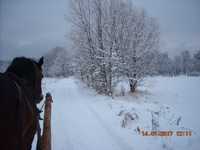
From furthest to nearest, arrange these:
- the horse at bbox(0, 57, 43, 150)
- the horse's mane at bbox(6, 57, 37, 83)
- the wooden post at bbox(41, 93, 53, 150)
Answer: the wooden post at bbox(41, 93, 53, 150) < the horse's mane at bbox(6, 57, 37, 83) < the horse at bbox(0, 57, 43, 150)

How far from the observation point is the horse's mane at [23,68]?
9.29 ft

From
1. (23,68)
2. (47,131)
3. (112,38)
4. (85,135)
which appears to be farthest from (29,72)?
(112,38)

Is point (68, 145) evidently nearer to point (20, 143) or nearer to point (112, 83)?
point (20, 143)

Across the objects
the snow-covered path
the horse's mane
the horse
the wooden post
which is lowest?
the snow-covered path

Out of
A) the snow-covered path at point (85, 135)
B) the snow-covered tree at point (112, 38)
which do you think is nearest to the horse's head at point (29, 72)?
the snow-covered path at point (85, 135)

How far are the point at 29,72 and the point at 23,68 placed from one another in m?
0.13

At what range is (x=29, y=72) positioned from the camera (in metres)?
Result: 2.98

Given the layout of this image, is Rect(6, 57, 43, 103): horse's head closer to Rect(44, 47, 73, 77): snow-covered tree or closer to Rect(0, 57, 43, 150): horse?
Rect(0, 57, 43, 150): horse

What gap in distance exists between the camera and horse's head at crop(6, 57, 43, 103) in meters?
2.84

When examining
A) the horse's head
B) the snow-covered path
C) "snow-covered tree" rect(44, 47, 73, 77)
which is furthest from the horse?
"snow-covered tree" rect(44, 47, 73, 77)

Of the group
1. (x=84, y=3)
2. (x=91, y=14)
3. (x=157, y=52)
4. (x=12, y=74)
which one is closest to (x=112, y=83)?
(x=157, y=52)

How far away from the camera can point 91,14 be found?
16906mm

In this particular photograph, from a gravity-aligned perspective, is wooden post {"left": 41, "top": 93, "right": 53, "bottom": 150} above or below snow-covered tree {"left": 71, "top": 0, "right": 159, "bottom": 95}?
below

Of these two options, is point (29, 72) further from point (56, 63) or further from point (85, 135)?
point (56, 63)
